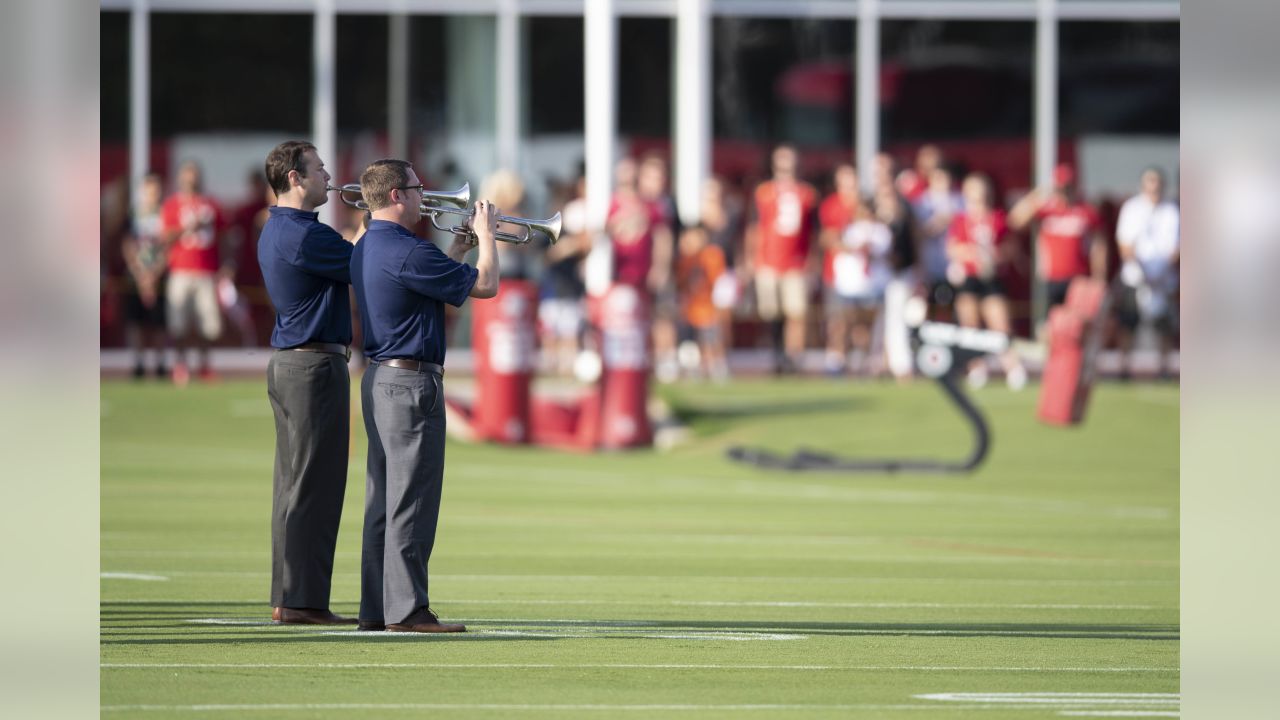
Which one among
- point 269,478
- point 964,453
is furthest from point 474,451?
point 964,453

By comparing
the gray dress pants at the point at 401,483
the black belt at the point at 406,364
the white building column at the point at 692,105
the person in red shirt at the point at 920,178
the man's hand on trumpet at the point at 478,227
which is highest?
the white building column at the point at 692,105

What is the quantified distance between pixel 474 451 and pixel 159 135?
10.7 meters

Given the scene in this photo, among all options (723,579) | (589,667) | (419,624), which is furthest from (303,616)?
(723,579)

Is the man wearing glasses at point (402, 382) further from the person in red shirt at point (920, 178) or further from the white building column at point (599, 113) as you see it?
the person in red shirt at point (920, 178)

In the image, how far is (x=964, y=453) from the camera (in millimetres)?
21641

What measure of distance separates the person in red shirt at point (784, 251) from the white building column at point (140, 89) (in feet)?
28.4

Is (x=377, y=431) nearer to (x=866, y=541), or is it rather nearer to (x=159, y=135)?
(x=866, y=541)

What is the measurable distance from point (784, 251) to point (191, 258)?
6.40 meters

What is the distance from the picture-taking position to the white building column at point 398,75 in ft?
101

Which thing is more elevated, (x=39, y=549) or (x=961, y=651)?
(x=39, y=549)

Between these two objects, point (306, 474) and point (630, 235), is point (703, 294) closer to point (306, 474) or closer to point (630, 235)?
point (630, 235)

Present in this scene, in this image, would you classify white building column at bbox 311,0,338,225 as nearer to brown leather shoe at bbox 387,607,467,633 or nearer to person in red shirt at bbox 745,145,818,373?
person in red shirt at bbox 745,145,818,373

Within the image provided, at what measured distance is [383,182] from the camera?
9.60 metres

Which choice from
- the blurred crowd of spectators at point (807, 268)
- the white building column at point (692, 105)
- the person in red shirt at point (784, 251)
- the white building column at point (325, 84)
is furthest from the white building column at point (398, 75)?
the person in red shirt at point (784, 251)
